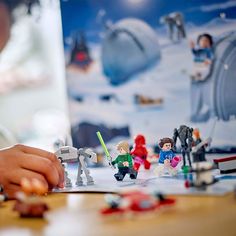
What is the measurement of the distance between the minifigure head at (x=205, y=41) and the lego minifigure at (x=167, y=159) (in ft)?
1.71

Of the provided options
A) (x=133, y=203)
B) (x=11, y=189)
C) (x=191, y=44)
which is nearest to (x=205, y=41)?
(x=191, y=44)

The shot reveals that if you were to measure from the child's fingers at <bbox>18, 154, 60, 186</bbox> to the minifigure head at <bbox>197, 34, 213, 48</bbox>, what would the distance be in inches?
28.3

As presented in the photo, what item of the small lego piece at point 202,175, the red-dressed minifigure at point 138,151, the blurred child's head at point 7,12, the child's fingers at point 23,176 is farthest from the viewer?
the blurred child's head at point 7,12

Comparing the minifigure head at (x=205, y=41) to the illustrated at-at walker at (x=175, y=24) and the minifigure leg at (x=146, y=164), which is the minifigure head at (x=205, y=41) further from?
the minifigure leg at (x=146, y=164)

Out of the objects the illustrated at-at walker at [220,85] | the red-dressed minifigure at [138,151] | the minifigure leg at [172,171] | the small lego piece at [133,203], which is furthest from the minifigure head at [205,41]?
the small lego piece at [133,203]

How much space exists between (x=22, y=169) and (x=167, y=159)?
0.29 metres

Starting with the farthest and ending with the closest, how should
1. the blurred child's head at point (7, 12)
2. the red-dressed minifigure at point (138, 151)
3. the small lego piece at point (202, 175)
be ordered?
the blurred child's head at point (7, 12)
the red-dressed minifigure at point (138, 151)
the small lego piece at point (202, 175)

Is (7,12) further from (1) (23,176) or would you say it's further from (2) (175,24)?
(1) (23,176)

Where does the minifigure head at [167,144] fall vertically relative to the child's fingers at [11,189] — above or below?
above

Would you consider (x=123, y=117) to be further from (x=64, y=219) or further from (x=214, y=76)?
(x=64, y=219)

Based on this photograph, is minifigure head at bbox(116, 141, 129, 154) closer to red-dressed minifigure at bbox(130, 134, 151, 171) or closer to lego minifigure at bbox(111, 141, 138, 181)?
lego minifigure at bbox(111, 141, 138, 181)

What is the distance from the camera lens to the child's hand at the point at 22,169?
2.64 ft

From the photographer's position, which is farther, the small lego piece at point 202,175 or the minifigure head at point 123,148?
the minifigure head at point 123,148

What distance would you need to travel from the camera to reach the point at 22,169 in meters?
0.81
